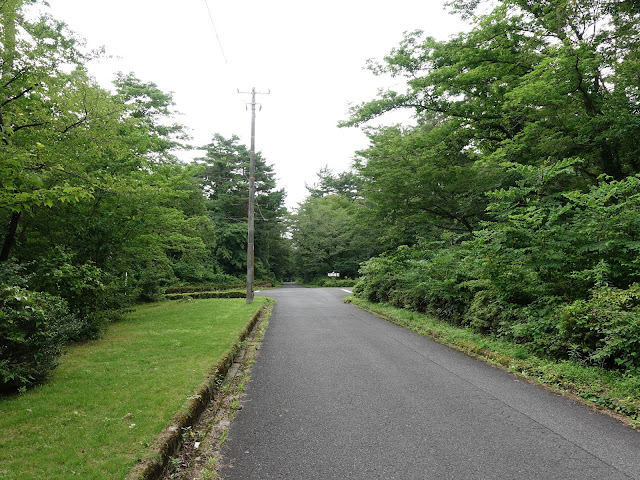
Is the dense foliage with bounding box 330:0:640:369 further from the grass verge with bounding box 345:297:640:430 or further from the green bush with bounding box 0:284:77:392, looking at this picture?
the green bush with bounding box 0:284:77:392

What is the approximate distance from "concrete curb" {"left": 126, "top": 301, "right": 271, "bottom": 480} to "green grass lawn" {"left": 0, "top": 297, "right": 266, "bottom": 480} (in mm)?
74

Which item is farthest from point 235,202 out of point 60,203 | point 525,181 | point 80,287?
point 525,181

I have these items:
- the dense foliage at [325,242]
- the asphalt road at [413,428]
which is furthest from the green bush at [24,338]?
the dense foliage at [325,242]

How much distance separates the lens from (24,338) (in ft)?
13.7

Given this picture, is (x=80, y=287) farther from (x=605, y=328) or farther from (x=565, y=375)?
(x=605, y=328)

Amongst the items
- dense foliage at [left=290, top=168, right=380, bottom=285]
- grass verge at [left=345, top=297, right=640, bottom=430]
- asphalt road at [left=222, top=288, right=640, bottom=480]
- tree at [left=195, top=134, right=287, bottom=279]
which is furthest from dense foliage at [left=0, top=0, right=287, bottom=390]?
dense foliage at [left=290, top=168, right=380, bottom=285]

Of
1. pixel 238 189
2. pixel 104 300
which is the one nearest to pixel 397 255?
pixel 104 300

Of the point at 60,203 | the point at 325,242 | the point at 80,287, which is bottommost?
the point at 80,287

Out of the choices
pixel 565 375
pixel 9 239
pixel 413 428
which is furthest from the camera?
pixel 9 239

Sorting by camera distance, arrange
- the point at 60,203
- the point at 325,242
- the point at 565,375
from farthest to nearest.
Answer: the point at 325,242 < the point at 60,203 < the point at 565,375

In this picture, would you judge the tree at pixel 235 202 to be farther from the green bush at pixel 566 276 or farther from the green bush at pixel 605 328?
the green bush at pixel 605 328

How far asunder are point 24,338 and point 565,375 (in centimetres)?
665

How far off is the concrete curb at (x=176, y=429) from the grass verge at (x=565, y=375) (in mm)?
4277

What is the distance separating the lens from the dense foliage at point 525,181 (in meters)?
5.58
